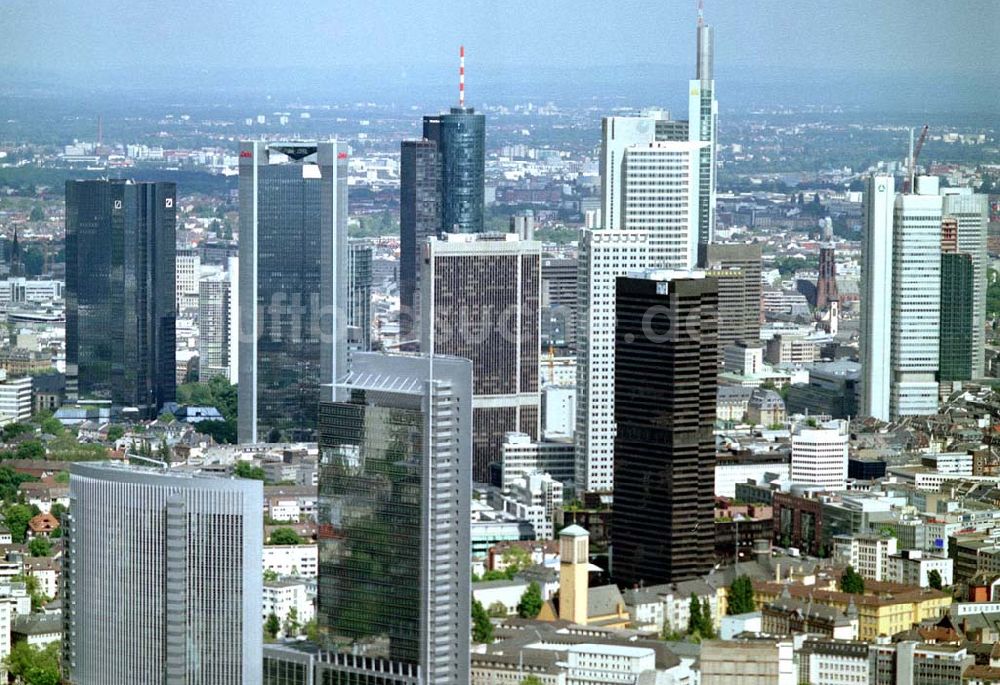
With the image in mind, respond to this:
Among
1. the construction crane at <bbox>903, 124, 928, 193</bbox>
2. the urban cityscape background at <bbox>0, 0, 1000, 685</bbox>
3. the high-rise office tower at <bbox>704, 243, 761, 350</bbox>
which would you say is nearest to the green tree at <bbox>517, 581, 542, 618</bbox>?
the urban cityscape background at <bbox>0, 0, 1000, 685</bbox>

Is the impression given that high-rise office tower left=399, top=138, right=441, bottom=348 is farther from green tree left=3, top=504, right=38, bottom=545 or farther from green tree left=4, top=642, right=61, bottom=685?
green tree left=4, top=642, right=61, bottom=685

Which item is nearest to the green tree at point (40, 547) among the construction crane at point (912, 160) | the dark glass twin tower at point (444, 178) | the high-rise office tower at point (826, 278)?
the dark glass twin tower at point (444, 178)

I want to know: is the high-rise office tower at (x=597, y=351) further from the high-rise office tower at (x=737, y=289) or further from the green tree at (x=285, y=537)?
the high-rise office tower at (x=737, y=289)

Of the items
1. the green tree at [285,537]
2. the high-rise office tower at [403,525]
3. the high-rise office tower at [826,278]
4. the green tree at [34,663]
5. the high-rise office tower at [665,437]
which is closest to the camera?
the high-rise office tower at [403,525]

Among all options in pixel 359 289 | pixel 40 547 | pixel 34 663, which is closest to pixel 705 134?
pixel 359 289

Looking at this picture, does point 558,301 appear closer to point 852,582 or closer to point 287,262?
point 287,262

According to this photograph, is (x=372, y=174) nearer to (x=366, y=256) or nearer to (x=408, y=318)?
(x=366, y=256)

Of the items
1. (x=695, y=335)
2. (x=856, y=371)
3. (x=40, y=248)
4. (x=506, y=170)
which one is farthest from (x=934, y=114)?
(x=40, y=248)
